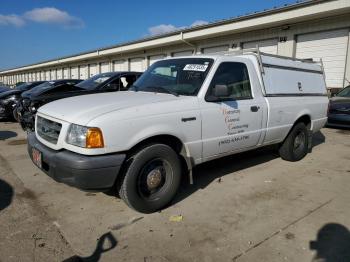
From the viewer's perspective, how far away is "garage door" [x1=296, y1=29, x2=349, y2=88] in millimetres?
12688

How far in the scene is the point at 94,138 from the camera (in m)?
3.27

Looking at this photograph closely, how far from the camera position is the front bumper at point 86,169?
325cm

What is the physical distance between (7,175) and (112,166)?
267 cm

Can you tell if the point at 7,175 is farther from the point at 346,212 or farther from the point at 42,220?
the point at 346,212

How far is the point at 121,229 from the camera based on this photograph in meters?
3.44

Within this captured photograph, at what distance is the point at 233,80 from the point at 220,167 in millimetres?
1732

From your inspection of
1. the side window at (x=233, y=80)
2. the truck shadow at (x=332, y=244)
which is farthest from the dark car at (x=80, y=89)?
the truck shadow at (x=332, y=244)

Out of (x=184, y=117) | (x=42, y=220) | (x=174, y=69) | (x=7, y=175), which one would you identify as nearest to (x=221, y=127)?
(x=184, y=117)

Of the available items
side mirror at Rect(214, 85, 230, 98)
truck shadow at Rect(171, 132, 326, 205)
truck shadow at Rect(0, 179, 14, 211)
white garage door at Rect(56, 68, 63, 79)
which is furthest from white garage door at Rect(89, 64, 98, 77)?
side mirror at Rect(214, 85, 230, 98)

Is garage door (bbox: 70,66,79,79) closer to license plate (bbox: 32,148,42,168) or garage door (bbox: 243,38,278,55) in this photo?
garage door (bbox: 243,38,278,55)

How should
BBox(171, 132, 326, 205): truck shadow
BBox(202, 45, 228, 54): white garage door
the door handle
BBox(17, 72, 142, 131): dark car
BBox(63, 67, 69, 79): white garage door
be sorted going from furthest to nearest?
BBox(63, 67, 69, 79): white garage door
BBox(202, 45, 228, 54): white garage door
BBox(17, 72, 142, 131): dark car
the door handle
BBox(171, 132, 326, 205): truck shadow

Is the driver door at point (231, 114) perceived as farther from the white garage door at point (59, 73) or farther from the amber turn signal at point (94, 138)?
the white garage door at point (59, 73)

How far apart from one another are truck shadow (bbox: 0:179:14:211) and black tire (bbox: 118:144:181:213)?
1.52 m

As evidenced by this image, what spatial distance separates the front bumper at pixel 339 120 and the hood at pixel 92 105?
776 cm
